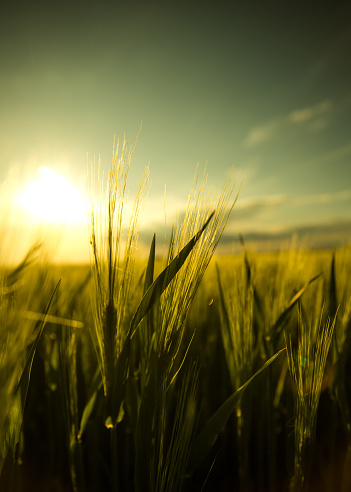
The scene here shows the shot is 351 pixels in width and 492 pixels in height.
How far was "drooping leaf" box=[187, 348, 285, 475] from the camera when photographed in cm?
54

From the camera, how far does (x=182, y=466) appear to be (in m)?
0.56

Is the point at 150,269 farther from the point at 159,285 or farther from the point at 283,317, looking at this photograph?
the point at 283,317

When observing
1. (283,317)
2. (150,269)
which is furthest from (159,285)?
(283,317)

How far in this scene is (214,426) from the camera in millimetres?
557

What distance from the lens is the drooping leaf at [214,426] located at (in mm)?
545

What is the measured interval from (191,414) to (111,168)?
0.47 meters

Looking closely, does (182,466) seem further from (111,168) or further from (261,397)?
(111,168)

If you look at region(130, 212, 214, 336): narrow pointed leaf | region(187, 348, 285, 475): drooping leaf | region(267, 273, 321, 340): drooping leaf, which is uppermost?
region(130, 212, 214, 336): narrow pointed leaf

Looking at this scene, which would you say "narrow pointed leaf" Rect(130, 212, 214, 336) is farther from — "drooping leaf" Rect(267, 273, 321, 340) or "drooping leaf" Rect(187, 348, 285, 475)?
"drooping leaf" Rect(267, 273, 321, 340)

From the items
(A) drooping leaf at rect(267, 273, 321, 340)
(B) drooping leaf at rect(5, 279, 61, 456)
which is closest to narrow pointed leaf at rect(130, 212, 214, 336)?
(B) drooping leaf at rect(5, 279, 61, 456)

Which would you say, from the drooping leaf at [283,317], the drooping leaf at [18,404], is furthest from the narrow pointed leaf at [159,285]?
the drooping leaf at [283,317]

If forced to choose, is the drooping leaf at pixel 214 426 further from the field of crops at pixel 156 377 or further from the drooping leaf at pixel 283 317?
the drooping leaf at pixel 283 317

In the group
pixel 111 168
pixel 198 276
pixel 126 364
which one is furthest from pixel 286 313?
pixel 111 168

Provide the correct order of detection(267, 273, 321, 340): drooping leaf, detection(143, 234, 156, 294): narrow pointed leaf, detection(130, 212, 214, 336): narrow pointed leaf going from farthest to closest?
detection(267, 273, 321, 340): drooping leaf < detection(143, 234, 156, 294): narrow pointed leaf < detection(130, 212, 214, 336): narrow pointed leaf
